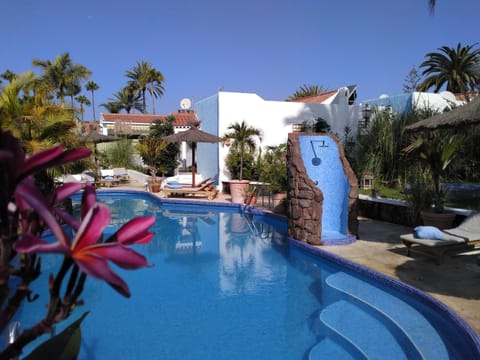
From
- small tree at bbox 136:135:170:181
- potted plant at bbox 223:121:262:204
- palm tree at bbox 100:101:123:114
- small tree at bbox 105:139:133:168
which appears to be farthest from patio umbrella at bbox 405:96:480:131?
palm tree at bbox 100:101:123:114

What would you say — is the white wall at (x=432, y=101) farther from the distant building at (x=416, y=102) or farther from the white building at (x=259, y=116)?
the white building at (x=259, y=116)

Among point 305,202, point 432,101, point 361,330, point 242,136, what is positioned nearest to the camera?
point 361,330

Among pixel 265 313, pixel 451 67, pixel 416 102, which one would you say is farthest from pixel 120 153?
pixel 451 67

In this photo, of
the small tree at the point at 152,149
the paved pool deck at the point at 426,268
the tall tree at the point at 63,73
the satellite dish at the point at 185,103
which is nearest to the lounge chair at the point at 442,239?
the paved pool deck at the point at 426,268

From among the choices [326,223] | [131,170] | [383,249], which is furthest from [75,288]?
[131,170]

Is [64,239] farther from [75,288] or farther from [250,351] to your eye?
[250,351]

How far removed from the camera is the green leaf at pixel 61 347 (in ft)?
3.18

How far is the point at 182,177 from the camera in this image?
20734mm

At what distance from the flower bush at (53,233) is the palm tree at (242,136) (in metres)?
16.6

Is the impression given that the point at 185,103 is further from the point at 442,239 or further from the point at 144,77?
the point at 442,239

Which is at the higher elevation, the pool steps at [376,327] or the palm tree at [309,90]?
the palm tree at [309,90]

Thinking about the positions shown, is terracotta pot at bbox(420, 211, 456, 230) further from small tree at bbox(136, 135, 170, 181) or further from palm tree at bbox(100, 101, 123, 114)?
palm tree at bbox(100, 101, 123, 114)

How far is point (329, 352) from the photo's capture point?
16.4ft

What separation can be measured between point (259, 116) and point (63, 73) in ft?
88.3
